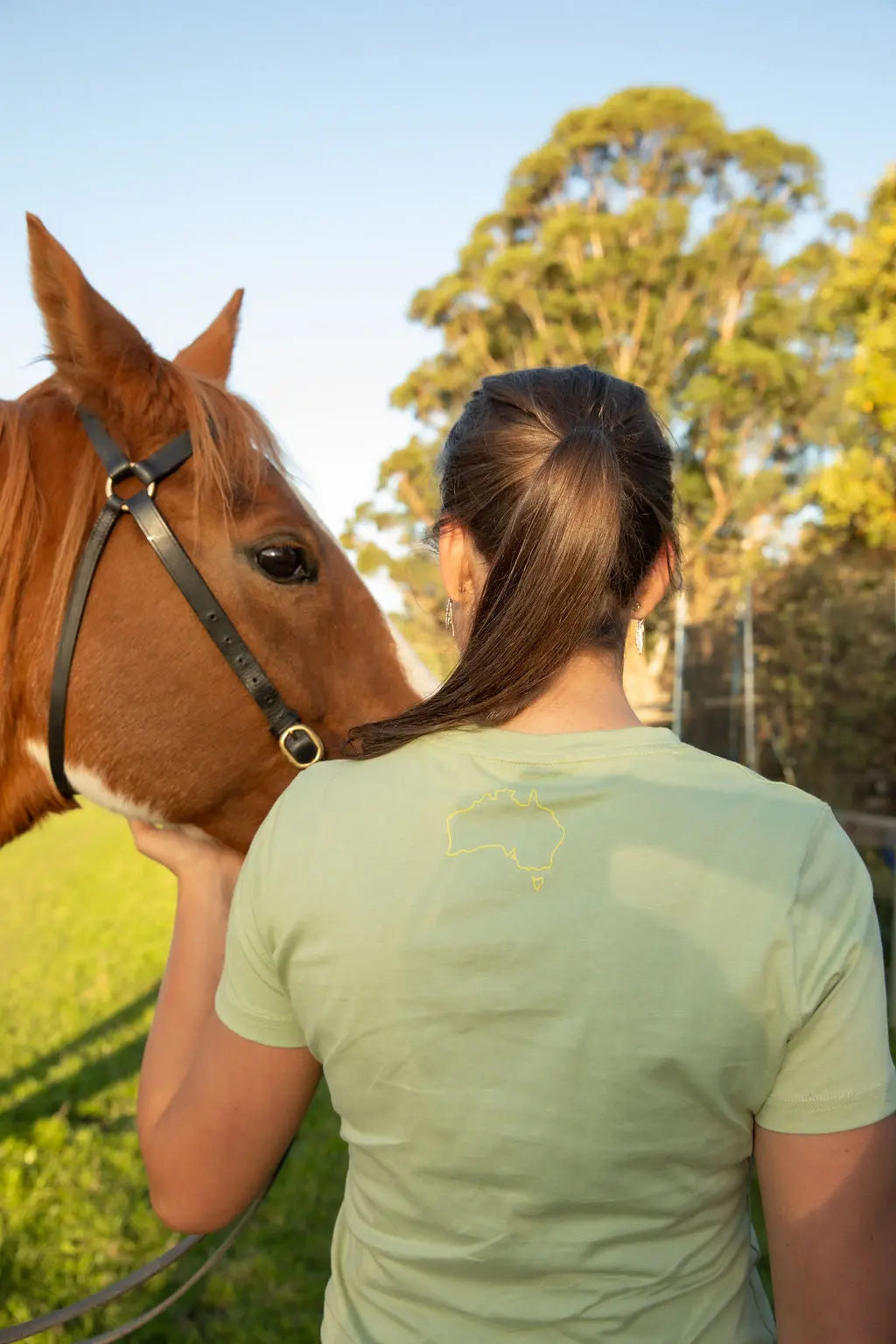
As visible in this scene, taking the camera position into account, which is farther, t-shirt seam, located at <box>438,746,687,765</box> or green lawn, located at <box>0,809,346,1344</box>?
green lawn, located at <box>0,809,346,1344</box>

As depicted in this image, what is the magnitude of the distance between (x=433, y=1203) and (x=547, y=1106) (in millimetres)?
190

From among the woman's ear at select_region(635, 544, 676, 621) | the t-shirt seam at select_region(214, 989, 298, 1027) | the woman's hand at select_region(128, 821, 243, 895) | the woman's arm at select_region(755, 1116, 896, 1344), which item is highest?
the woman's ear at select_region(635, 544, 676, 621)

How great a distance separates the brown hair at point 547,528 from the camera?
1.04 metres

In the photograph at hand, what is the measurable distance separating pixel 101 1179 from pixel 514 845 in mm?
4094

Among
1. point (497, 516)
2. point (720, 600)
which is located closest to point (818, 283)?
point (720, 600)

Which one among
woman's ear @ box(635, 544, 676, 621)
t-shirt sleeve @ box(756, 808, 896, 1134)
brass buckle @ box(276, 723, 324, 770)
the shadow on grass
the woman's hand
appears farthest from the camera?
the shadow on grass

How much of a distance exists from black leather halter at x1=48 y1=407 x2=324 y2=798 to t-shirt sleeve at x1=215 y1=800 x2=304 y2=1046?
0.79m

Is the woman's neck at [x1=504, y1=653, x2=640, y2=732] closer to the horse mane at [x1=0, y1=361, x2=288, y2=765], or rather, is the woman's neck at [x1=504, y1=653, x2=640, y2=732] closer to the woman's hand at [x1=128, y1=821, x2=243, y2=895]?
the woman's hand at [x1=128, y1=821, x2=243, y2=895]

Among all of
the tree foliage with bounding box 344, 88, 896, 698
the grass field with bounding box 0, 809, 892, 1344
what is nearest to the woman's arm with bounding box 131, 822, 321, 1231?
the grass field with bounding box 0, 809, 892, 1344

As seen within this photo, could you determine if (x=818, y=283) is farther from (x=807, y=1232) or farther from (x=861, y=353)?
(x=807, y=1232)

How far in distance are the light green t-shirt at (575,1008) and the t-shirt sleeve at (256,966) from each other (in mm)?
13

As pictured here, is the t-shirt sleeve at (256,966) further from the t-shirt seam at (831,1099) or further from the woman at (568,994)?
the t-shirt seam at (831,1099)

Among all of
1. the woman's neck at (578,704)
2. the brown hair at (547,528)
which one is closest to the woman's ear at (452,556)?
the brown hair at (547,528)

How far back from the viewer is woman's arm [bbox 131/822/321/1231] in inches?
44.0
